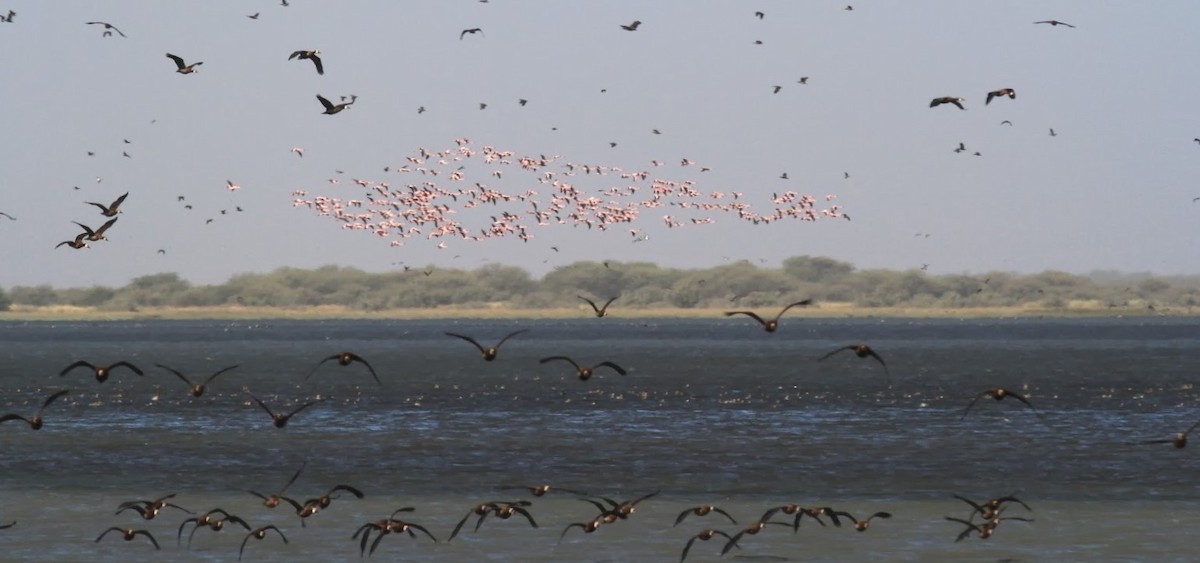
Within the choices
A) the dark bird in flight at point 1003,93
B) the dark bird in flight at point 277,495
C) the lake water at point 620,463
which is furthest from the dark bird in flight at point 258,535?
the dark bird in flight at point 1003,93

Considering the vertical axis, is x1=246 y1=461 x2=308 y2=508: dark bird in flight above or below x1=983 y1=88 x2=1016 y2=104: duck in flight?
below

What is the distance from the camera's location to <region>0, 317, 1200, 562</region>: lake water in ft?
105

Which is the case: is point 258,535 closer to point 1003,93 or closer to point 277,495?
point 277,495

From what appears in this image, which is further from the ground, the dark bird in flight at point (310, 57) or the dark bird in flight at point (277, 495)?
the dark bird in flight at point (310, 57)

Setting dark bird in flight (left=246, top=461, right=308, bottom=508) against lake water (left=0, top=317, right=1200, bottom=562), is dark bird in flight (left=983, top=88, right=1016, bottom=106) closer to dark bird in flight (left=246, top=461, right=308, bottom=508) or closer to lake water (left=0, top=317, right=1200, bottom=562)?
lake water (left=0, top=317, right=1200, bottom=562)

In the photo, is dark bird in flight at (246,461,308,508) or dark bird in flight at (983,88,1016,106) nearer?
dark bird in flight at (246,461,308,508)

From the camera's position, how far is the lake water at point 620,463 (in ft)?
105

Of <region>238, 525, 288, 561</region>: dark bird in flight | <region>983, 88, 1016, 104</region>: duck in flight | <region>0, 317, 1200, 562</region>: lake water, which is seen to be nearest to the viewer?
<region>238, 525, 288, 561</region>: dark bird in flight

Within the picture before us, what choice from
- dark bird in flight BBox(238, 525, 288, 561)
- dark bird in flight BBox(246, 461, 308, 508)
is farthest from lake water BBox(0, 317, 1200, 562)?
dark bird in flight BBox(246, 461, 308, 508)

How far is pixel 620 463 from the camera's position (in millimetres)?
49438

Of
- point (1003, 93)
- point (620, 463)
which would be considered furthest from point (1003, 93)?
point (620, 463)

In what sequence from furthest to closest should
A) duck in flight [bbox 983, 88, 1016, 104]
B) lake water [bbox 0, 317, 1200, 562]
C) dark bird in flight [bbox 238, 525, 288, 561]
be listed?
duck in flight [bbox 983, 88, 1016, 104], lake water [bbox 0, 317, 1200, 562], dark bird in flight [bbox 238, 525, 288, 561]

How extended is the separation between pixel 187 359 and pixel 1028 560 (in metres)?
132

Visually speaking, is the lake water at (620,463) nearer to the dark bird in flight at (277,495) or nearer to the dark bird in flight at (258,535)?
the dark bird in flight at (258,535)
